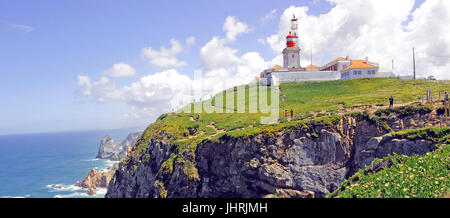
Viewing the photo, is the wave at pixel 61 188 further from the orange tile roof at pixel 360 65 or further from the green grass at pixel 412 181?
the green grass at pixel 412 181

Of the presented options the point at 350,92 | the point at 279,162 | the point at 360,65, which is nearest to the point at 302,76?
the point at 360,65

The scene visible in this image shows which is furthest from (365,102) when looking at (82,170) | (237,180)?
(82,170)

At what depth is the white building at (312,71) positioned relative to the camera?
60.0 metres

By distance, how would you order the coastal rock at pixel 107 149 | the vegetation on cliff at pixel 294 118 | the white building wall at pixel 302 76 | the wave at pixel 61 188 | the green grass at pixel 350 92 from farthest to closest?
the coastal rock at pixel 107 149 < the wave at pixel 61 188 < the white building wall at pixel 302 76 < the green grass at pixel 350 92 < the vegetation on cliff at pixel 294 118

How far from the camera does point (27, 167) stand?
423 feet

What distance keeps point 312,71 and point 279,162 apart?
4348 cm

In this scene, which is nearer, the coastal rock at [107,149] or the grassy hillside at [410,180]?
the grassy hillside at [410,180]

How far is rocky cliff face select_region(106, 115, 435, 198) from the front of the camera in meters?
27.4

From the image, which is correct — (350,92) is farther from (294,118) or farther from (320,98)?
(294,118)

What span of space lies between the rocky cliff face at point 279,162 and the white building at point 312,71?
3464 cm

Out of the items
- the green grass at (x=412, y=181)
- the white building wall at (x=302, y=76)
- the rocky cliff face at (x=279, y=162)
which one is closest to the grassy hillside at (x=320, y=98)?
the white building wall at (x=302, y=76)

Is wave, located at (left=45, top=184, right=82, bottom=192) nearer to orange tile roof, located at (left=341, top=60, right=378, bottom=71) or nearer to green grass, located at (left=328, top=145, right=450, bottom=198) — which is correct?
orange tile roof, located at (left=341, top=60, right=378, bottom=71)

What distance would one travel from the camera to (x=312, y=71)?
66.5 m

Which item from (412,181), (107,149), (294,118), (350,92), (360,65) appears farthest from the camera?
(107,149)
